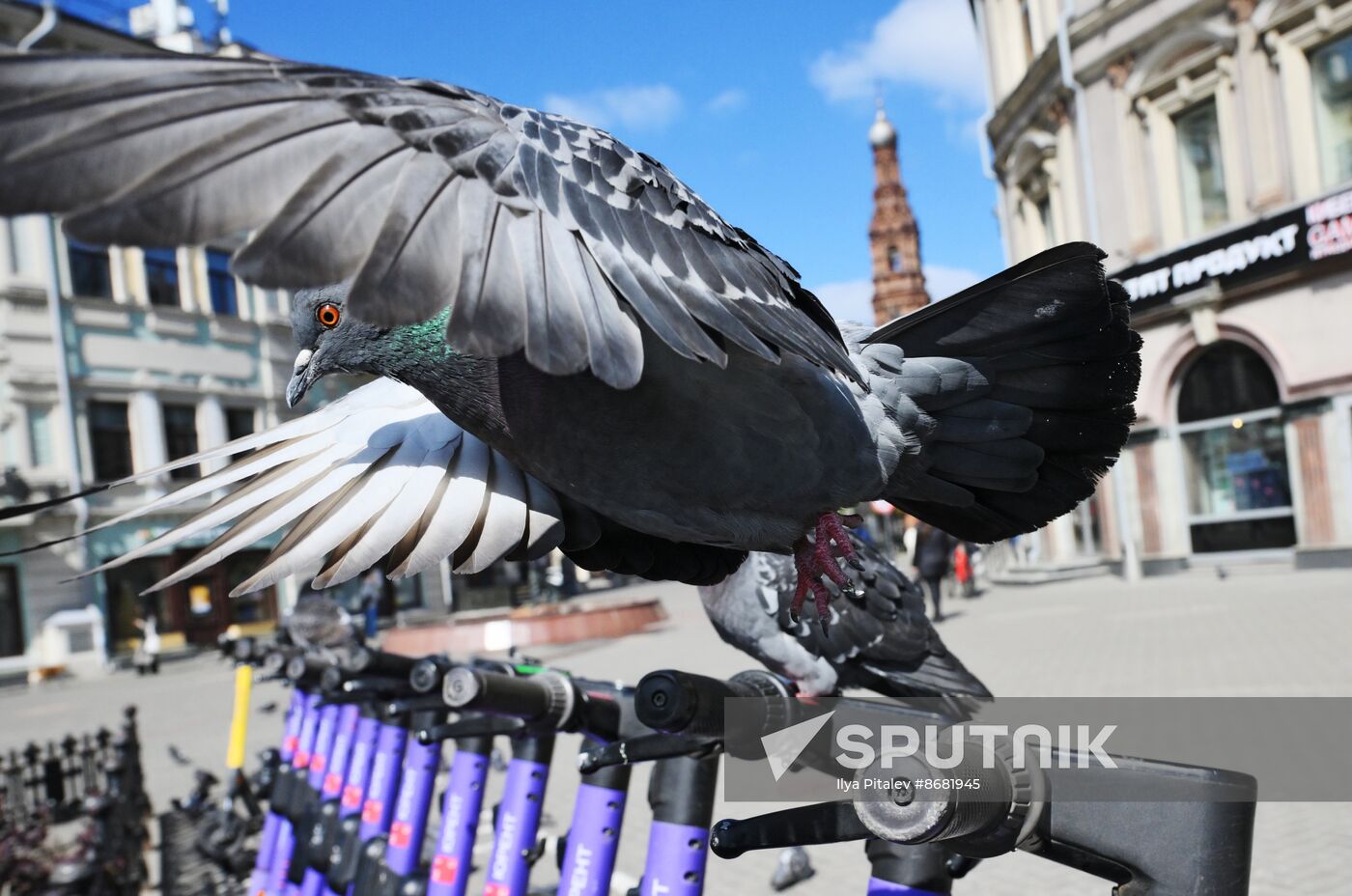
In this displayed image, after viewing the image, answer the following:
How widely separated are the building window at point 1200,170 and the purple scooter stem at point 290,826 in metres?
16.0

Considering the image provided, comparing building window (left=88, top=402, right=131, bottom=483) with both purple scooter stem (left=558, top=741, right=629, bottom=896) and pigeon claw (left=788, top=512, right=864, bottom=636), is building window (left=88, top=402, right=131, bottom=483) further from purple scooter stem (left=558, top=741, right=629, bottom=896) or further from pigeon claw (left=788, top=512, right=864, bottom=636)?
pigeon claw (left=788, top=512, right=864, bottom=636)

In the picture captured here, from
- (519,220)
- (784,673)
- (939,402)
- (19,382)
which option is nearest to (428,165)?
(519,220)

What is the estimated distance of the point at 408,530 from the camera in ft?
4.52

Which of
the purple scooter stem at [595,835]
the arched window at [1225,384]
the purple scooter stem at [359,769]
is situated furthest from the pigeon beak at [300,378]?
the arched window at [1225,384]

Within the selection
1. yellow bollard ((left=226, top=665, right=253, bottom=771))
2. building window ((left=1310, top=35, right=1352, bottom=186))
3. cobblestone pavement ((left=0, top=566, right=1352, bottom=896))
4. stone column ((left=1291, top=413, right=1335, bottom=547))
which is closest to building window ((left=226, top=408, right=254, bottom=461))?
cobblestone pavement ((left=0, top=566, right=1352, bottom=896))

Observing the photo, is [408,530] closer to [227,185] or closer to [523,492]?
[523,492]

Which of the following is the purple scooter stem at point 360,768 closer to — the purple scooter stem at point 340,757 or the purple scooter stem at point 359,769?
the purple scooter stem at point 359,769

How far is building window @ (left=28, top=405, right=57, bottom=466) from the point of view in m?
19.2

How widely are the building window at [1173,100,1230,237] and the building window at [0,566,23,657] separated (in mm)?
22237

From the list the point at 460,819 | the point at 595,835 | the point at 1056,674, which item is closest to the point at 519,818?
the point at 460,819

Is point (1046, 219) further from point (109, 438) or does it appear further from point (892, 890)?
point (892, 890)

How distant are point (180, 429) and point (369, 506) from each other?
888 inches

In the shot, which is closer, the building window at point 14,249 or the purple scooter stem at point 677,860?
the purple scooter stem at point 677,860

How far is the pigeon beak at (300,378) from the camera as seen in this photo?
136 centimetres
